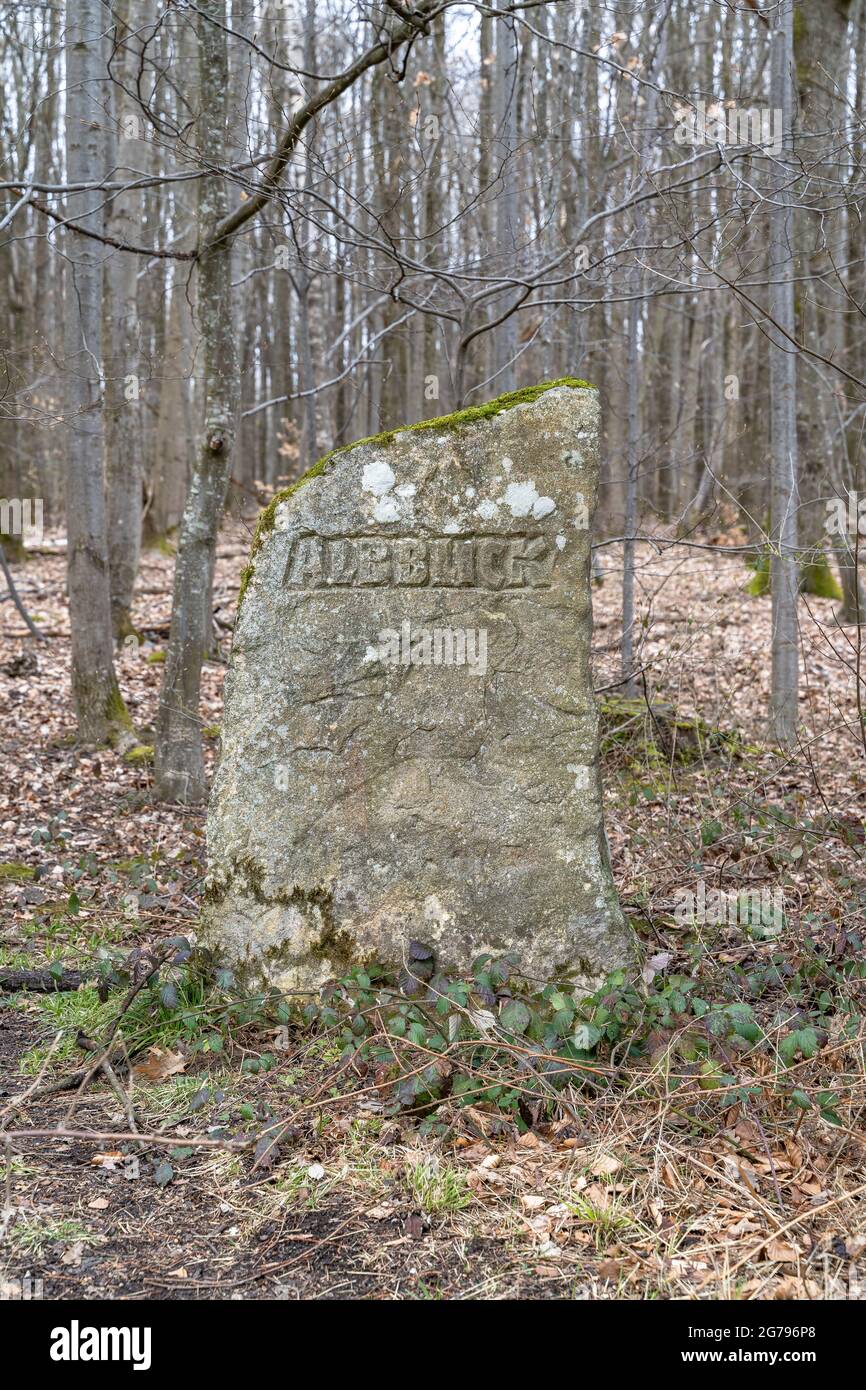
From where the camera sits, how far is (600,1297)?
2.76 meters

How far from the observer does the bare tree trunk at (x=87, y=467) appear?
759 cm

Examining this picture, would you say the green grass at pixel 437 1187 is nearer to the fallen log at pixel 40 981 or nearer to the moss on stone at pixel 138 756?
the fallen log at pixel 40 981

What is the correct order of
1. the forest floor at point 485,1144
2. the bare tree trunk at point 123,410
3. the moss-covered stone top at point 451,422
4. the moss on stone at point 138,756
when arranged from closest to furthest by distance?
the forest floor at point 485,1144 < the moss-covered stone top at point 451,422 < the moss on stone at point 138,756 < the bare tree trunk at point 123,410

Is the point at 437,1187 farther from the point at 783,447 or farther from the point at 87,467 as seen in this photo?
the point at 87,467

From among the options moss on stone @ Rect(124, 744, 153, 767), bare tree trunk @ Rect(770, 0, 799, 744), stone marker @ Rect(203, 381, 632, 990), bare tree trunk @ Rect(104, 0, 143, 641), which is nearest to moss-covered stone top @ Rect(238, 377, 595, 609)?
stone marker @ Rect(203, 381, 632, 990)

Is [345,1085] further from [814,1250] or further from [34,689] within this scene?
[34,689]

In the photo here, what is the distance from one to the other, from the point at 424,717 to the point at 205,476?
3.42m

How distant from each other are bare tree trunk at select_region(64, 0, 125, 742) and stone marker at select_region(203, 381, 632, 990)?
13.7ft

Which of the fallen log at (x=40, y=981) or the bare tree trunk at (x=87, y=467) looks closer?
the fallen log at (x=40, y=981)

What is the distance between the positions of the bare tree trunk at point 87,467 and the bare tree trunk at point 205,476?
4.03 ft

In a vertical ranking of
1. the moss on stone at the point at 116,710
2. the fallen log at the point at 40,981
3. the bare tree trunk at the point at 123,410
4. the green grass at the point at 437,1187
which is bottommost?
the green grass at the point at 437,1187

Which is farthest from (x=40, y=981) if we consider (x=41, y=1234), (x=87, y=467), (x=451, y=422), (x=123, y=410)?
(x=123, y=410)

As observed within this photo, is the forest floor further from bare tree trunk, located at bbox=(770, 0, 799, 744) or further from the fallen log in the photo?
bare tree trunk, located at bbox=(770, 0, 799, 744)

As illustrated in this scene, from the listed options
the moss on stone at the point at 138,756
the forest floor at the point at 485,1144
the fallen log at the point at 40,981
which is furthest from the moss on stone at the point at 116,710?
the fallen log at the point at 40,981
